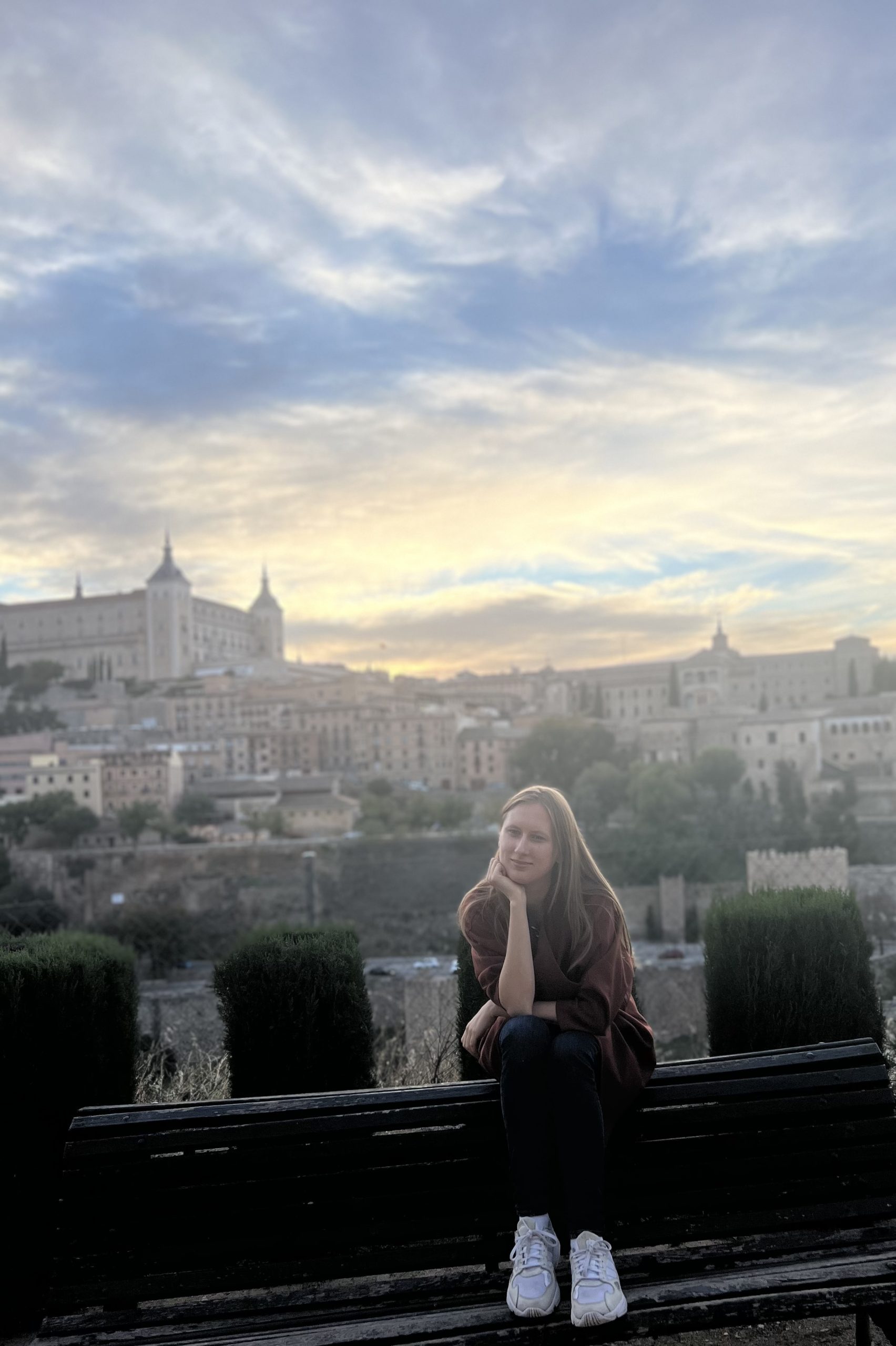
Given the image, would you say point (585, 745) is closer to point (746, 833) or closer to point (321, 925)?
point (746, 833)

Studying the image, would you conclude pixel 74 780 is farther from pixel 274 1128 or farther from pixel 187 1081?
pixel 274 1128

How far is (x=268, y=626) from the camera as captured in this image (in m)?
76.8

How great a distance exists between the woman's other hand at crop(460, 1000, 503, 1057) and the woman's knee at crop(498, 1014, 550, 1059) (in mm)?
74

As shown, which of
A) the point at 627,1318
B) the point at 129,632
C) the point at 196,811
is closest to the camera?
the point at 627,1318

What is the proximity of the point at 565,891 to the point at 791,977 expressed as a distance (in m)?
0.81

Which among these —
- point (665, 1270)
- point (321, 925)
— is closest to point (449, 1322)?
point (665, 1270)

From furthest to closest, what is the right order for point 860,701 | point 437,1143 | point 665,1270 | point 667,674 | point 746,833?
Answer: point 667,674
point 860,701
point 746,833
point 437,1143
point 665,1270

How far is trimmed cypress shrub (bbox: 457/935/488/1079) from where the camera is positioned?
89.8 inches

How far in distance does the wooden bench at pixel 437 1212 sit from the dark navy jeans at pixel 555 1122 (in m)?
0.10

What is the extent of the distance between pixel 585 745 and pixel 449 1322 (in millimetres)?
37452

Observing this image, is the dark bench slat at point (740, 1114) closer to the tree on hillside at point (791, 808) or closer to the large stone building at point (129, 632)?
the tree on hillside at point (791, 808)

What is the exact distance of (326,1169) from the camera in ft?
5.51

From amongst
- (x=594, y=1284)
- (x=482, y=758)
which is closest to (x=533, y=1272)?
(x=594, y=1284)

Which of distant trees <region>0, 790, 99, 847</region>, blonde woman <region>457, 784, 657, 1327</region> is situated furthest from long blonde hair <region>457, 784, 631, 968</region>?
distant trees <region>0, 790, 99, 847</region>
